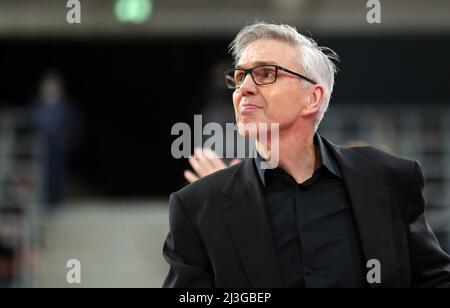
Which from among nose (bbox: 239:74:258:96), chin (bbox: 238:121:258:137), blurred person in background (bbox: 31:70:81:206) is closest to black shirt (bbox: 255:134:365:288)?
chin (bbox: 238:121:258:137)

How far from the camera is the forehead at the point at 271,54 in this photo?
10.3 feet

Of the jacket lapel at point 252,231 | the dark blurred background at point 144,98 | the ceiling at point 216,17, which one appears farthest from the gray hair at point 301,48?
the ceiling at point 216,17

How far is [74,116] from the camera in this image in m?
11.3

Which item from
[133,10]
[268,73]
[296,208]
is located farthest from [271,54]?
[133,10]

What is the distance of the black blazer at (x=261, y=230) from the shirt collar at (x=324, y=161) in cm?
3

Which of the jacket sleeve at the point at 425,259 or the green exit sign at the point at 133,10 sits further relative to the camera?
the green exit sign at the point at 133,10

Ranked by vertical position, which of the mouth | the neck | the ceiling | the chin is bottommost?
the neck

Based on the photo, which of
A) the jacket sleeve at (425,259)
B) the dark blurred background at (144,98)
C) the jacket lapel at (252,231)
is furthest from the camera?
the dark blurred background at (144,98)

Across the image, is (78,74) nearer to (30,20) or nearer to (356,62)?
(30,20)

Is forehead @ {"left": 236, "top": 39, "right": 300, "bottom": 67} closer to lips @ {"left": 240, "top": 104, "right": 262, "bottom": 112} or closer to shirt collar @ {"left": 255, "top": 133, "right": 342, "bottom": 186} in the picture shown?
lips @ {"left": 240, "top": 104, "right": 262, "bottom": 112}

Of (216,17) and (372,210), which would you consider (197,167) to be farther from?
(216,17)

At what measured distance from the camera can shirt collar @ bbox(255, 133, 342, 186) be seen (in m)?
3.17

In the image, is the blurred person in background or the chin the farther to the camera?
the blurred person in background

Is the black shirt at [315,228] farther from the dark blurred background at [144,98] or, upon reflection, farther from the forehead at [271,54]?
the dark blurred background at [144,98]
